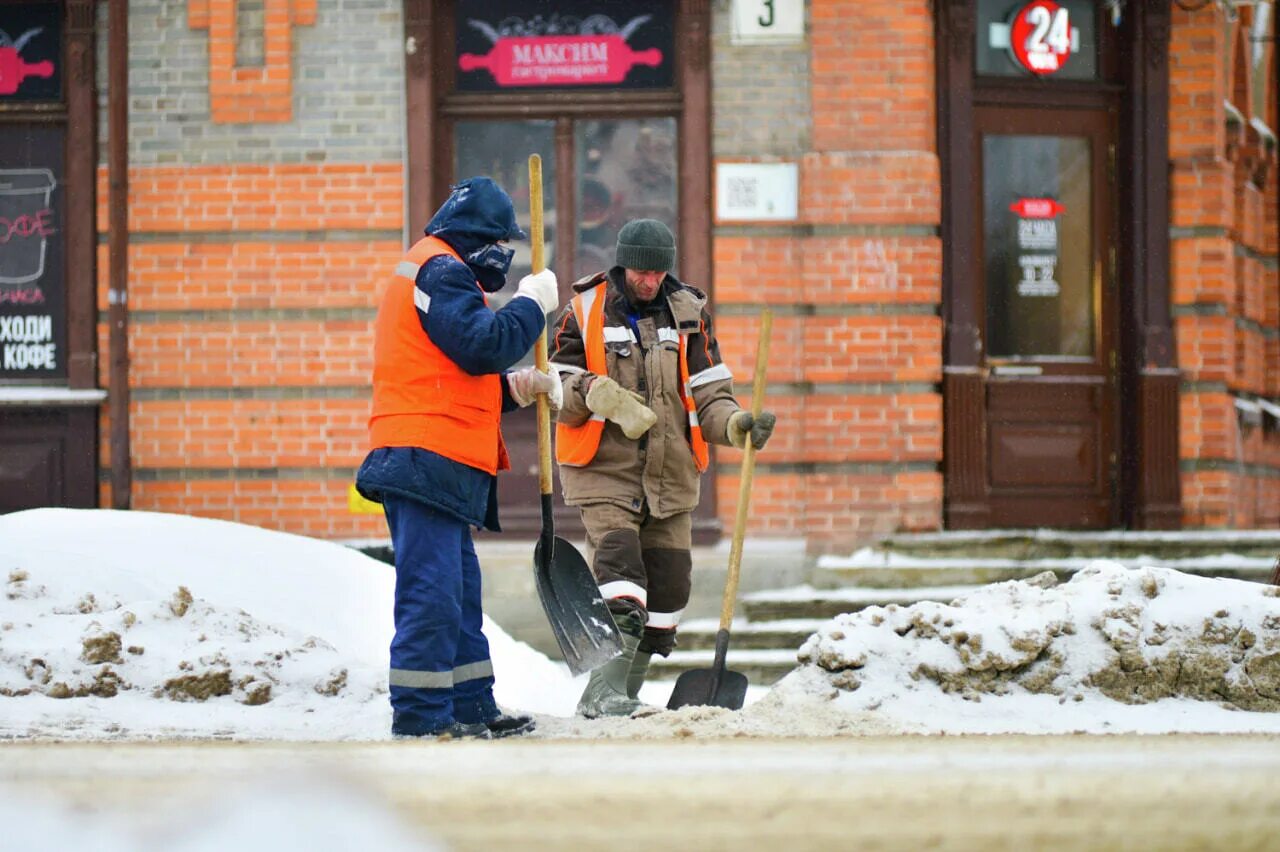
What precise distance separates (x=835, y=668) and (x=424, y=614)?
188cm

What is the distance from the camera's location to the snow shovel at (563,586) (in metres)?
6.03

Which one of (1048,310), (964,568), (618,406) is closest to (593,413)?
(618,406)

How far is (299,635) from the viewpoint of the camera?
714 cm

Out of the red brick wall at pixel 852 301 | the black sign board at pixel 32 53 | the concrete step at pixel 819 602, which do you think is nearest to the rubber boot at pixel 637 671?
the concrete step at pixel 819 602

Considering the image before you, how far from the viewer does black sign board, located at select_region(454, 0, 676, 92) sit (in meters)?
10.4

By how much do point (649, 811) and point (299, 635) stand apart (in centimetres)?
565

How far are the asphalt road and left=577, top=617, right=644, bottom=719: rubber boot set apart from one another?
443 centimetres

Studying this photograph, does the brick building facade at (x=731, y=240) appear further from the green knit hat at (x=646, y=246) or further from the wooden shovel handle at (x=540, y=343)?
the wooden shovel handle at (x=540, y=343)

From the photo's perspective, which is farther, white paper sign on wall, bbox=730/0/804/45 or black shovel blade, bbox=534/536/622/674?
white paper sign on wall, bbox=730/0/804/45

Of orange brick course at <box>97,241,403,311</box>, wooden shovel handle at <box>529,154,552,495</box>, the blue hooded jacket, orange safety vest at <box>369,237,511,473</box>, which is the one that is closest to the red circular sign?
orange brick course at <box>97,241,403,311</box>

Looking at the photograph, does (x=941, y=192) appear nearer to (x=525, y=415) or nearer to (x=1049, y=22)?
(x=1049, y=22)

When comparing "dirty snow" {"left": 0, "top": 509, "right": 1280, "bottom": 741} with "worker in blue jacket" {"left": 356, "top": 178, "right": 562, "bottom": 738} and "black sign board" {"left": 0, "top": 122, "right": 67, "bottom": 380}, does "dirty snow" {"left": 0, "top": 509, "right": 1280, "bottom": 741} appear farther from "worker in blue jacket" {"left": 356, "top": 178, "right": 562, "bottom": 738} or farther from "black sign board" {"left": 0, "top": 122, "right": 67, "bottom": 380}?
"black sign board" {"left": 0, "top": 122, "right": 67, "bottom": 380}

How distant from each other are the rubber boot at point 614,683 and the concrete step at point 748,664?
2673 millimetres

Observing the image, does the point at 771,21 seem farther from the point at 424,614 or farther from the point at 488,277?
the point at 424,614
